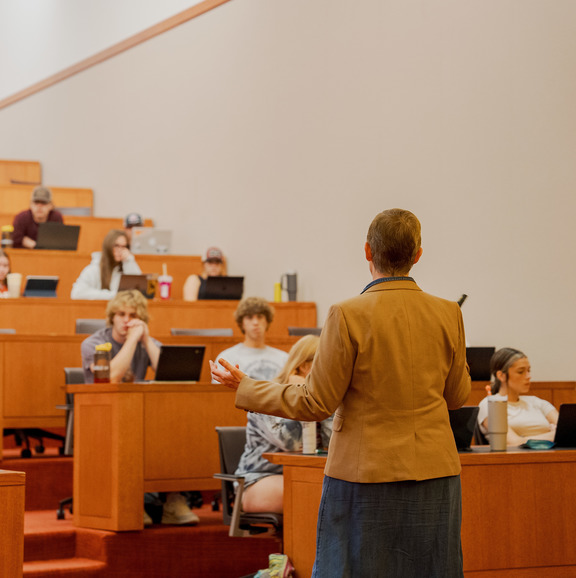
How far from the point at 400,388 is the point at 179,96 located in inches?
335

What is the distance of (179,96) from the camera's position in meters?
10.3

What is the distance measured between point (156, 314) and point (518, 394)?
3064 millimetres

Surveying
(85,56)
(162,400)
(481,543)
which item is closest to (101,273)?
(162,400)

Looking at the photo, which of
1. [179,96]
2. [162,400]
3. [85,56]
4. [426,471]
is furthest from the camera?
[85,56]

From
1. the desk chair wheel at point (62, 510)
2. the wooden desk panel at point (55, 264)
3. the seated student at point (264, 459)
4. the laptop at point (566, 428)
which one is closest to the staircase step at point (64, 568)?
the desk chair wheel at point (62, 510)

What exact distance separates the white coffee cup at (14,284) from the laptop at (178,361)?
2346 mm

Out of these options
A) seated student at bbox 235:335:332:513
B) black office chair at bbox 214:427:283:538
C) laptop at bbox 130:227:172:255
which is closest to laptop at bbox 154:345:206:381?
black office chair at bbox 214:427:283:538

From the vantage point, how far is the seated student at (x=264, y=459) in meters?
4.19

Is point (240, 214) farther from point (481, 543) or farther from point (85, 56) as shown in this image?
point (481, 543)

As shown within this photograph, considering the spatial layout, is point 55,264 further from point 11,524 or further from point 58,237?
point 11,524

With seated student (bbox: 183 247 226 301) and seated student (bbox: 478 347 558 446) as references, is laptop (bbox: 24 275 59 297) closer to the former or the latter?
seated student (bbox: 183 247 226 301)

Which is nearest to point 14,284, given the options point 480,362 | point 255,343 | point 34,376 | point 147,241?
point 34,376

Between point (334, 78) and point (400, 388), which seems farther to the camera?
point (334, 78)

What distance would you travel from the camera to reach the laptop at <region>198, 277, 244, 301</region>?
7.70 meters
